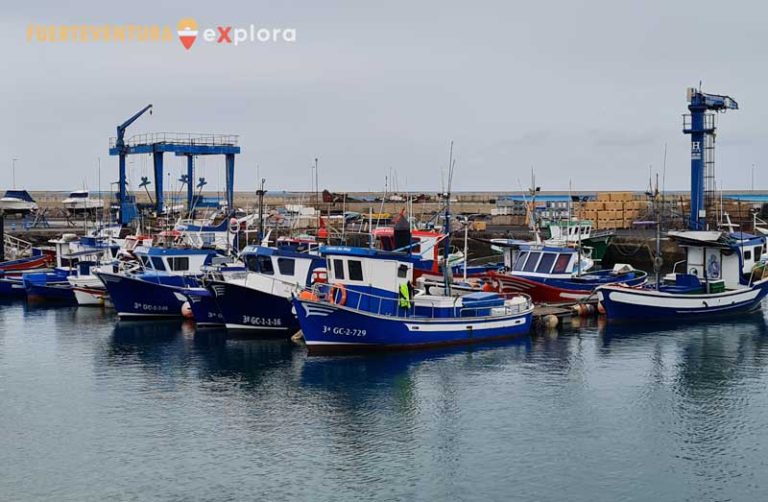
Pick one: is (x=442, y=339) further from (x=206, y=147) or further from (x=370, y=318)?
(x=206, y=147)

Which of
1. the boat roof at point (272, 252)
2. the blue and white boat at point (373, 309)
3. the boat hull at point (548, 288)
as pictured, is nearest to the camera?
the blue and white boat at point (373, 309)

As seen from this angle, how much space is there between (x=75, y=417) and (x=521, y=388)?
39.7 ft

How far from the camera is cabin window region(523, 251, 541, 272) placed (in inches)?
1671

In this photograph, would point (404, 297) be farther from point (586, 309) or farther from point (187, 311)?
point (187, 311)

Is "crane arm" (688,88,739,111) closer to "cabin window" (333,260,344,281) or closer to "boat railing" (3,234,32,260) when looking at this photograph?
"cabin window" (333,260,344,281)

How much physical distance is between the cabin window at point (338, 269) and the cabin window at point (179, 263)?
39.9 feet

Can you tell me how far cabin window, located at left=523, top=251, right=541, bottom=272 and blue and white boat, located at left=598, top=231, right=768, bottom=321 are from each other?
3.38m

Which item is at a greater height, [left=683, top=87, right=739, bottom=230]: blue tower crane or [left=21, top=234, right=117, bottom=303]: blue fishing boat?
[left=683, top=87, right=739, bottom=230]: blue tower crane

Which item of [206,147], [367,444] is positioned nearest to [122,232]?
[206,147]

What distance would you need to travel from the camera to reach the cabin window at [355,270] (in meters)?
32.2

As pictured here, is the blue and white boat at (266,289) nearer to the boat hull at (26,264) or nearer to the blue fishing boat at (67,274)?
the blue fishing boat at (67,274)

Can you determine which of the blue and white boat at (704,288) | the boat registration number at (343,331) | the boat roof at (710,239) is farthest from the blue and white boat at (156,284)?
the boat roof at (710,239)

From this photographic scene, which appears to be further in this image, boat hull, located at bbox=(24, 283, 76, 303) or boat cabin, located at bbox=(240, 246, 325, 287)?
boat hull, located at bbox=(24, 283, 76, 303)

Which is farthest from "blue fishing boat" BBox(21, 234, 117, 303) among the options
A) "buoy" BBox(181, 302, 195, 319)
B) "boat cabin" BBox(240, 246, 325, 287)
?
"boat cabin" BBox(240, 246, 325, 287)
